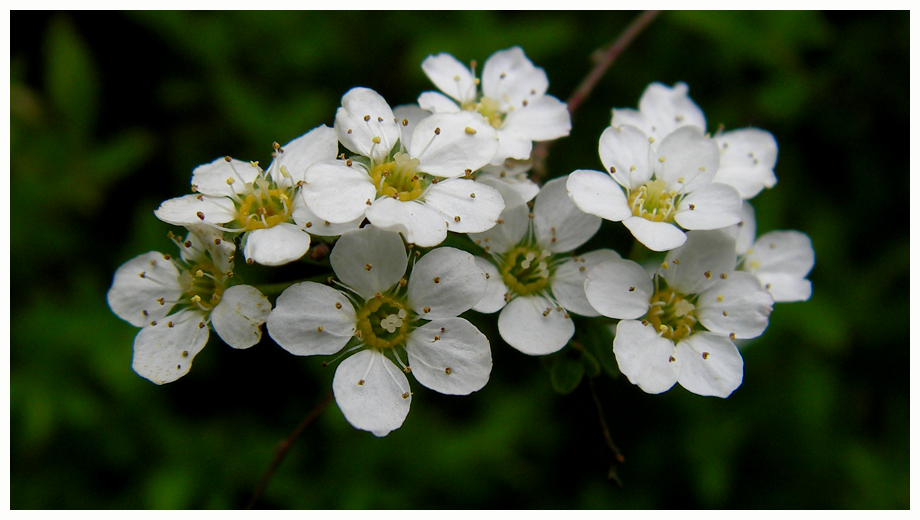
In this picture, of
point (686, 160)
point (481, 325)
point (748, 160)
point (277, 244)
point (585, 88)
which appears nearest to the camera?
point (277, 244)

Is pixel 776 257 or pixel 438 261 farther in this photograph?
pixel 776 257

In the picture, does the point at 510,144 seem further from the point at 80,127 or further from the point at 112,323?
the point at 80,127

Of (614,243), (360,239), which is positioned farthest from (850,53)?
(360,239)

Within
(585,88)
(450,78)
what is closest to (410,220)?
(450,78)

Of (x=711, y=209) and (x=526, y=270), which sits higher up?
(x=711, y=209)

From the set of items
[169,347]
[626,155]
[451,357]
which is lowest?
[169,347]

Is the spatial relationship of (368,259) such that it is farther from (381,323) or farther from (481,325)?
(481,325)
